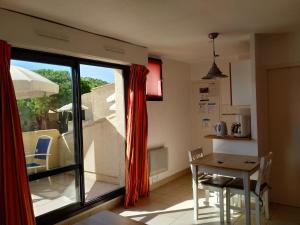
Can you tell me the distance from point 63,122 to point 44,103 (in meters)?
0.35

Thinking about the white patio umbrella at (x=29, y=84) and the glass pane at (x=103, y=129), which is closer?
the white patio umbrella at (x=29, y=84)

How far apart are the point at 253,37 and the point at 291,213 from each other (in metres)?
2.36

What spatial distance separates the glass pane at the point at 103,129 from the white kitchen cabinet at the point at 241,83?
167 centimetres

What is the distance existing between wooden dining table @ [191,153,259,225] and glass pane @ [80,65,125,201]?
1.28m

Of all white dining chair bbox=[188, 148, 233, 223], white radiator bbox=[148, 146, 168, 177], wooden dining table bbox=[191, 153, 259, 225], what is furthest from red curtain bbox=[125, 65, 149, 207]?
wooden dining table bbox=[191, 153, 259, 225]

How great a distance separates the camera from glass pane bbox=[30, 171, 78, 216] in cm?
302

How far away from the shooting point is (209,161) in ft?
10.5

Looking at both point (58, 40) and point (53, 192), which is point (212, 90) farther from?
point (53, 192)

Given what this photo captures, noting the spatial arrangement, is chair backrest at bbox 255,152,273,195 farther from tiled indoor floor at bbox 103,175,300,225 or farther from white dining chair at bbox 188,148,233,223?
tiled indoor floor at bbox 103,175,300,225

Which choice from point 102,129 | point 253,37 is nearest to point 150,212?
point 102,129

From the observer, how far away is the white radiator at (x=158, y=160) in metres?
4.40

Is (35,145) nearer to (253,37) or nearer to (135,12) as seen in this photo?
(135,12)

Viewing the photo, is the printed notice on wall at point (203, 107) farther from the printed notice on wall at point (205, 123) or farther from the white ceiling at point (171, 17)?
the white ceiling at point (171, 17)

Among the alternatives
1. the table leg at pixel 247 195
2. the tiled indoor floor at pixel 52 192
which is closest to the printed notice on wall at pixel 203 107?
the table leg at pixel 247 195
